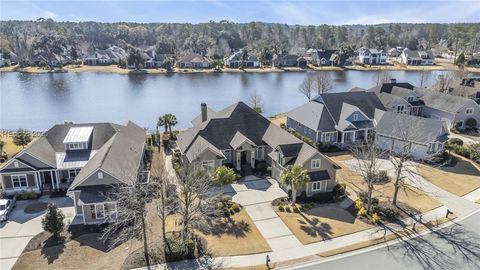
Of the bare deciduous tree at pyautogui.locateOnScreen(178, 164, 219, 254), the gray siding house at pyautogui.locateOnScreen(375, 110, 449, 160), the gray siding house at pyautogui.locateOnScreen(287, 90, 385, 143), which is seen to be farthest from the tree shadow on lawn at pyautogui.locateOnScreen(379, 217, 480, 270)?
the gray siding house at pyautogui.locateOnScreen(287, 90, 385, 143)

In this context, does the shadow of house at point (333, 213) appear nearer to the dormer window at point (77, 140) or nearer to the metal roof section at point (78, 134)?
the dormer window at point (77, 140)

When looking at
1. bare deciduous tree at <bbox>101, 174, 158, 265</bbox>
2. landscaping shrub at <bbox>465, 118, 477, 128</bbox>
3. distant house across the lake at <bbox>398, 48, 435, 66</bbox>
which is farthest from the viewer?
distant house across the lake at <bbox>398, 48, 435, 66</bbox>

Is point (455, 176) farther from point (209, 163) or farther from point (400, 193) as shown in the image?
point (209, 163)

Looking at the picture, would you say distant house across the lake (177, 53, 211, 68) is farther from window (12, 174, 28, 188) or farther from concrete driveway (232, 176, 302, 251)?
window (12, 174, 28, 188)

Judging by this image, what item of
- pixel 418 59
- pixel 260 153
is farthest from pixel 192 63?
pixel 260 153

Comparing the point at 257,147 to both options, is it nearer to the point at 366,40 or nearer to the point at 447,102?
the point at 447,102

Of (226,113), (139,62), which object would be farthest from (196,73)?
(226,113)
